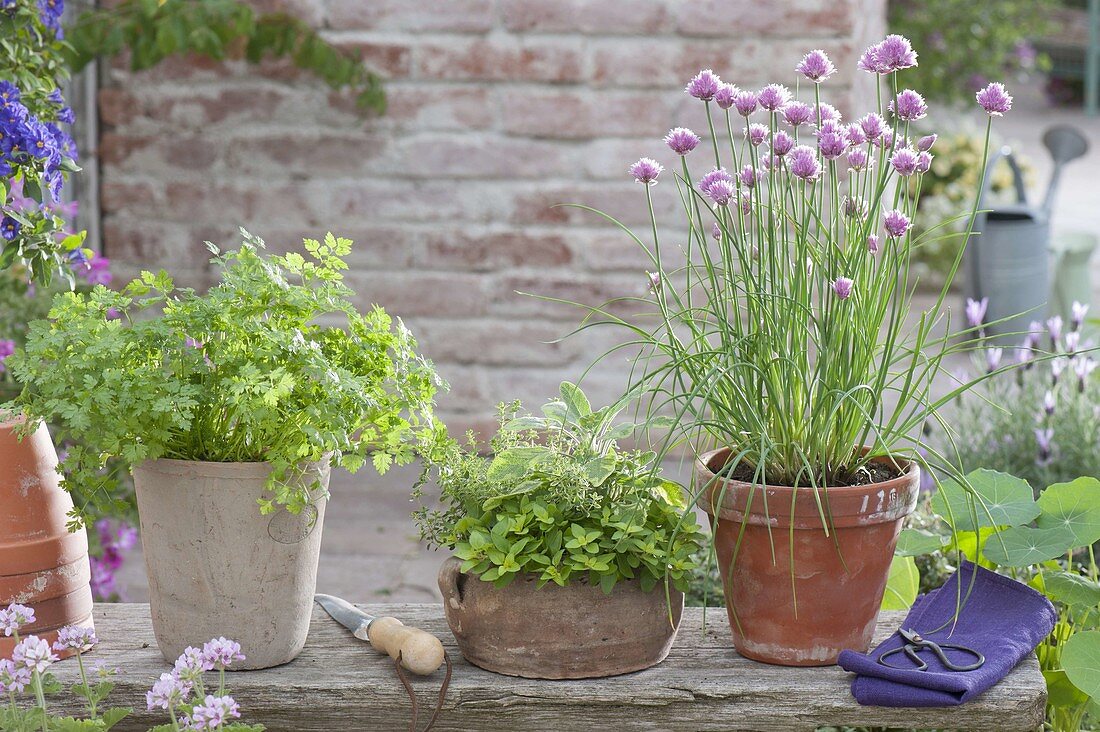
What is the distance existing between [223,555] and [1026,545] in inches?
39.7

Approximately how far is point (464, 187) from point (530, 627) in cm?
224

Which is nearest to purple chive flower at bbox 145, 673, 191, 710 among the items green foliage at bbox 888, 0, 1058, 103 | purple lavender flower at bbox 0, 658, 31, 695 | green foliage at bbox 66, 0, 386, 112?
purple lavender flower at bbox 0, 658, 31, 695

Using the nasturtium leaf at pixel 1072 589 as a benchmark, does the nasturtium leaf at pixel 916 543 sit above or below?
above

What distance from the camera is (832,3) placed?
3.32m

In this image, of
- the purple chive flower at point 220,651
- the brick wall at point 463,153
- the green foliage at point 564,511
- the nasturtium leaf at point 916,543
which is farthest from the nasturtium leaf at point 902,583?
the brick wall at point 463,153

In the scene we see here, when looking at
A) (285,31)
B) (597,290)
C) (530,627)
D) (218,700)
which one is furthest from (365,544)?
(218,700)

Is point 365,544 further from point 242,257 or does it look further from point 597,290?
point 242,257

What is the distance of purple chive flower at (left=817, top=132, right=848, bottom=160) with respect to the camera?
137 cm

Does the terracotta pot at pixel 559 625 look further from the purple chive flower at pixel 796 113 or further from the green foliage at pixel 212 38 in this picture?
the green foliage at pixel 212 38

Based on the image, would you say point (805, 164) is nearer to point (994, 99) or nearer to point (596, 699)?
point (994, 99)

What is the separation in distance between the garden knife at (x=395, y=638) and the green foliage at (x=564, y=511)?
11 cm

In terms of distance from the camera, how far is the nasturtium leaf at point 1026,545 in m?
1.59

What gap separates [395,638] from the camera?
151cm

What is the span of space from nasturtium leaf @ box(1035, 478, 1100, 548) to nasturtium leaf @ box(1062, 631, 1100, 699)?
0.40 feet
